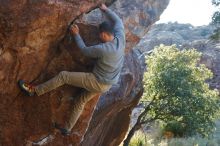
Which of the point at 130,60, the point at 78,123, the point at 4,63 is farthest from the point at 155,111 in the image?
the point at 4,63

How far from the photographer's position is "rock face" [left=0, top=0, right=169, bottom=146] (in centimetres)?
912

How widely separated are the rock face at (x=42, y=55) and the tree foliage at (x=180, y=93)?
1408 cm

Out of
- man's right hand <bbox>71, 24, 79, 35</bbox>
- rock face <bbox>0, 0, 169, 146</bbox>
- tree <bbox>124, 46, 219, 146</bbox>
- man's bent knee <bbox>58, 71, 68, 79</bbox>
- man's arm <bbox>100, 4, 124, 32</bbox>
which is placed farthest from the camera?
tree <bbox>124, 46, 219, 146</bbox>

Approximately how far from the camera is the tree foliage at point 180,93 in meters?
25.7

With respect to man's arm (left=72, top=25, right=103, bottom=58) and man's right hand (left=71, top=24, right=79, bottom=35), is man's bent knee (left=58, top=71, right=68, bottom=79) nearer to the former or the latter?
man's arm (left=72, top=25, right=103, bottom=58)

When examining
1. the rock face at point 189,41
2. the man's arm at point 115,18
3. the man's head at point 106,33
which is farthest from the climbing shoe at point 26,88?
the rock face at point 189,41

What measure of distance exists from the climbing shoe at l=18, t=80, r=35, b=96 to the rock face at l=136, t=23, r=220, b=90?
15192 mm

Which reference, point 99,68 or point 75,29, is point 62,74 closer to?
point 99,68

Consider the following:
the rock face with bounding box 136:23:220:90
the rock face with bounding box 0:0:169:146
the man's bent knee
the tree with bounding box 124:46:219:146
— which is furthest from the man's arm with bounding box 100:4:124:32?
the tree with bounding box 124:46:219:146

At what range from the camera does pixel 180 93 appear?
2577 cm

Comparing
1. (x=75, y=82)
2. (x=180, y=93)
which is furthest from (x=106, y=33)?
(x=180, y=93)

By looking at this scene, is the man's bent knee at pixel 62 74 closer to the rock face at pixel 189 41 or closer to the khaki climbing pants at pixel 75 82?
the khaki climbing pants at pixel 75 82

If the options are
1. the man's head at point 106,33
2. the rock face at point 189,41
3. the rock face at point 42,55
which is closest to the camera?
the rock face at point 42,55

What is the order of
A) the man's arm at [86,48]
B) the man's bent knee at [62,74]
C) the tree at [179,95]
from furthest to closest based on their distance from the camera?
1. the tree at [179,95]
2. the man's bent knee at [62,74]
3. the man's arm at [86,48]
